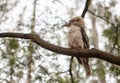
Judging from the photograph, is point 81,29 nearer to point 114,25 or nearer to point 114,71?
point 114,25

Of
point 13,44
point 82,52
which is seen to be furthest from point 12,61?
point 82,52

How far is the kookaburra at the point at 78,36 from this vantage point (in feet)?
16.5

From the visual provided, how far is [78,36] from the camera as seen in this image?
16.7 ft

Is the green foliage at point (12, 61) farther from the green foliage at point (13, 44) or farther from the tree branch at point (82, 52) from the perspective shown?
the tree branch at point (82, 52)

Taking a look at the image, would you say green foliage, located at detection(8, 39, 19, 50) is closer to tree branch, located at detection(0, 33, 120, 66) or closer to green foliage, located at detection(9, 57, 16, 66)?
green foliage, located at detection(9, 57, 16, 66)

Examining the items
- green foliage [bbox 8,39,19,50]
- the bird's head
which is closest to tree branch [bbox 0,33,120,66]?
green foliage [bbox 8,39,19,50]

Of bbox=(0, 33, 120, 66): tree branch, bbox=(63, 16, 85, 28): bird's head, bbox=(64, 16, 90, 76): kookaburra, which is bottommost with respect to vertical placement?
bbox=(64, 16, 90, 76): kookaburra

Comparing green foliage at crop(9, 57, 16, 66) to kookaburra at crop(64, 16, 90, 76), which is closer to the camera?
kookaburra at crop(64, 16, 90, 76)

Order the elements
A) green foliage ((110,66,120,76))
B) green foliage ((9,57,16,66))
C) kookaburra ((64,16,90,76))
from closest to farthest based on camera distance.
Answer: green foliage ((110,66,120,76)), kookaburra ((64,16,90,76)), green foliage ((9,57,16,66))

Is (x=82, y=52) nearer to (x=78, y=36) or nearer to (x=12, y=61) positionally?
(x=78, y=36)

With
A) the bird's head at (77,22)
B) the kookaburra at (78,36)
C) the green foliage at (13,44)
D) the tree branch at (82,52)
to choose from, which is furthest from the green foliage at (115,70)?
the green foliage at (13,44)

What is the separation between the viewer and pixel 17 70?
17.6ft

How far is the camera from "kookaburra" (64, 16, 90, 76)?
504 cm

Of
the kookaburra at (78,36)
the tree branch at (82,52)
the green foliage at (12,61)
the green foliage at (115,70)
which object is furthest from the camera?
the green foliage at (12,61)
